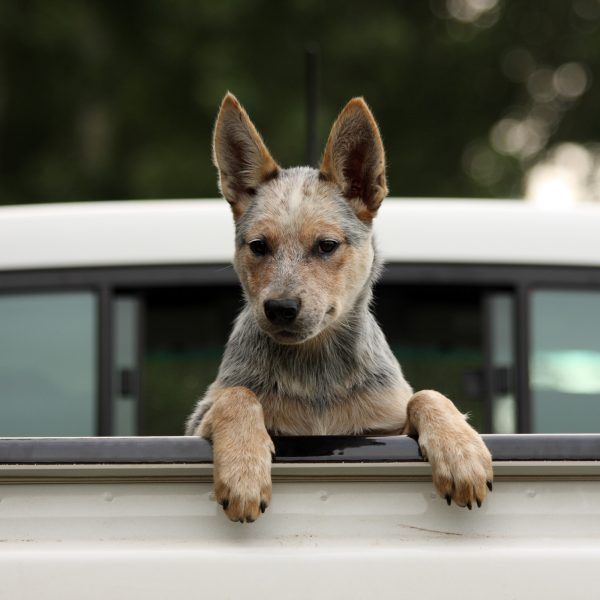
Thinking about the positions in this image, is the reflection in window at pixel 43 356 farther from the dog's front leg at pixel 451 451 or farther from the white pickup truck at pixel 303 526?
the white pickup truck at pixel 303 526

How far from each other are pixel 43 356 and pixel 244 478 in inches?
86.1

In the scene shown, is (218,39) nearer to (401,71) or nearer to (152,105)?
(152,105)

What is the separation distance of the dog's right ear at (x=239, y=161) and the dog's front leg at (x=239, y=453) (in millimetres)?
890

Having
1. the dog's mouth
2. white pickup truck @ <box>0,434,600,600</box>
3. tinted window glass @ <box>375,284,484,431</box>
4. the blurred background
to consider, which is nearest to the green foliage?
the blurred background

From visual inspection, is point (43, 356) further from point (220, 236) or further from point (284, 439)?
point (284, 439)

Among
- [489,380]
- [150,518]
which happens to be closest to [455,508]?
[150,518]

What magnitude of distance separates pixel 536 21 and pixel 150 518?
19.2 metres

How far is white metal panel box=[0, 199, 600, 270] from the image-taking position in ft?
15.9

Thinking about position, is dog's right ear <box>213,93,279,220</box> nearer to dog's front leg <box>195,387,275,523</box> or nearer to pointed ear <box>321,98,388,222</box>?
pointed ear <box>321,98,388,222</box>

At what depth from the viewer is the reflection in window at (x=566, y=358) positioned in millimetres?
4824

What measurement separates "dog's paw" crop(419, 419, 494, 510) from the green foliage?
13528 mm

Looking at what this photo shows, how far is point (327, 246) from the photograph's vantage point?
3.94m

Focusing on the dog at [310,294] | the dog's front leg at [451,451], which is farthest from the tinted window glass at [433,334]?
the dog's front leg at [451,451]

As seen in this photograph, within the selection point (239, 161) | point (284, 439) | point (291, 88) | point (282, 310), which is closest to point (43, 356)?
point (239, 161)
